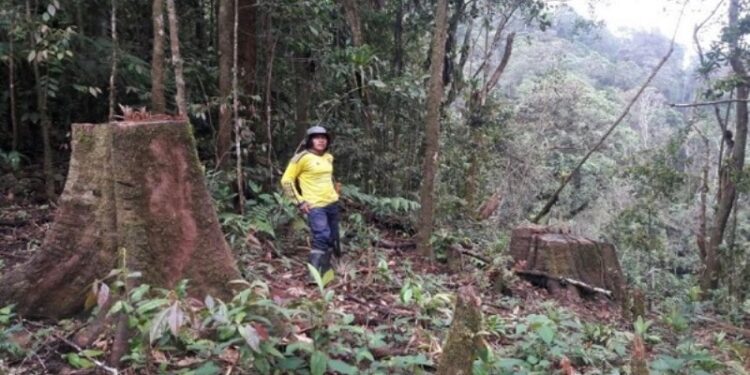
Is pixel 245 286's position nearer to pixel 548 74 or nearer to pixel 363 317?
pixel 363 317

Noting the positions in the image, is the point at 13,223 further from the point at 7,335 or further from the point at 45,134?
the point at 7,335

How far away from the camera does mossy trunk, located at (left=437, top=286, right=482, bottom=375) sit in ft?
11.2

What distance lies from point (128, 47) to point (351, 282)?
5.69 m

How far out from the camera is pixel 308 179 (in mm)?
6863

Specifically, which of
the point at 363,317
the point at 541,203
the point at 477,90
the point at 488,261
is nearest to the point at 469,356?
the point at 363,317

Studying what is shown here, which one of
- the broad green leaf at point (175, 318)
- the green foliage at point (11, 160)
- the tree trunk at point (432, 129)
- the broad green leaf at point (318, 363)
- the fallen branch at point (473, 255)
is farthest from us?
the fallen branch at point (473, 255)

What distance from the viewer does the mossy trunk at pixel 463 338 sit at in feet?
11.2

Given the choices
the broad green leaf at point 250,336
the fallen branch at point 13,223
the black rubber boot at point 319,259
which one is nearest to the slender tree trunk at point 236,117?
the black rubber boot at point 319,259

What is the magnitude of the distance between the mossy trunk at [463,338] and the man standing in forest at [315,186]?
3.39 m

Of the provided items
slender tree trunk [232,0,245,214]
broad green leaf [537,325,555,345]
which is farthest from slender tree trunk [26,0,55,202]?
broad green leaf [537,325,555,345]

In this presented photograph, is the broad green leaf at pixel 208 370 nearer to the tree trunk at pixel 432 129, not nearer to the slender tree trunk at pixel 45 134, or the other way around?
the tree trunk at pixel 432 129

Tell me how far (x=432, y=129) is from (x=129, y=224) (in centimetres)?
483

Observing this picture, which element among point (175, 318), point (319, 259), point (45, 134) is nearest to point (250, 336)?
point (175, 318)

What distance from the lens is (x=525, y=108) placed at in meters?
24.6
